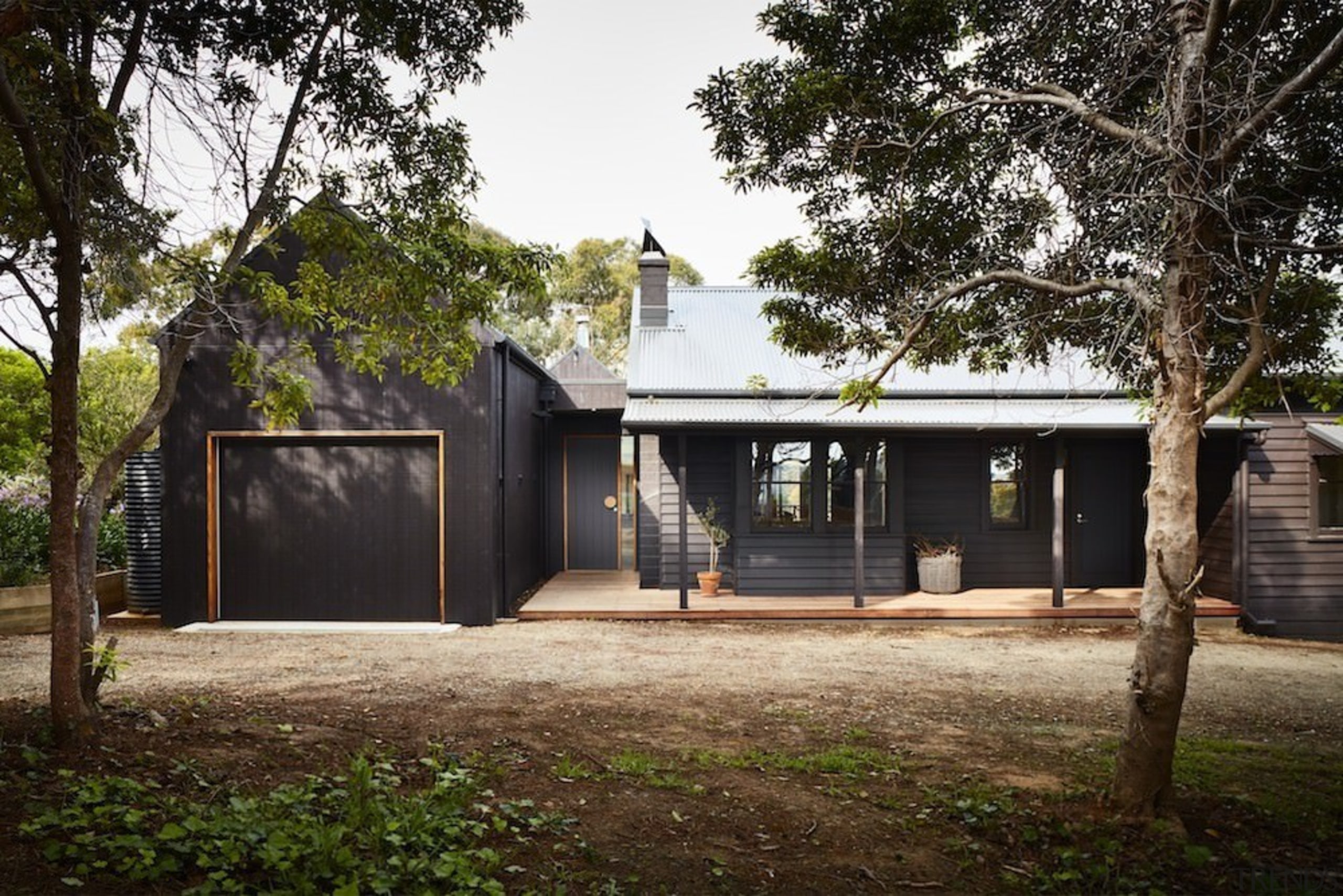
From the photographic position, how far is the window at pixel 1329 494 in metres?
11.3

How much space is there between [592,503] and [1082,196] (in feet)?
36.4

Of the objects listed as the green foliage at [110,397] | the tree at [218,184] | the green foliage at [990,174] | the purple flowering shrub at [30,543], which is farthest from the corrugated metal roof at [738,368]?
the green foliage at [110,397]

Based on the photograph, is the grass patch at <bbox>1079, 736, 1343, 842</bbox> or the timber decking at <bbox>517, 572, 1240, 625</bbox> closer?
the grass patch at <bbox>1079, 736, 1343, 842</bbox>

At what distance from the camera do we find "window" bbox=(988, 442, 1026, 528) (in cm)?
1253

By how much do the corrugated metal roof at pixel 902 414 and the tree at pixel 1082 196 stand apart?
3690 mm

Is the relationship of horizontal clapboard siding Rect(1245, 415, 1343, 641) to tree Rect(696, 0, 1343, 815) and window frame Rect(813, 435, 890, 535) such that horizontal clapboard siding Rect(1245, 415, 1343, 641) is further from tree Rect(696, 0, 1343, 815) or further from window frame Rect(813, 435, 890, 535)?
tree Rect(696, 0, 1343, 815)

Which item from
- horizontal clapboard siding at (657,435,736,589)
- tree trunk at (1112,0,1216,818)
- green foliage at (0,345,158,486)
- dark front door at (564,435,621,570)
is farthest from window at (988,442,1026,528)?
green foliage at (0,345,158,486)

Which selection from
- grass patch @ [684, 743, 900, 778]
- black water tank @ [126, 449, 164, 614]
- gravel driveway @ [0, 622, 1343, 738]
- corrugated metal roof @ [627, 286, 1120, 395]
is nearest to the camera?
grass patch @ [684, 743, 900, 778]

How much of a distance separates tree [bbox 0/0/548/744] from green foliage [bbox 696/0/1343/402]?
6.92 ft

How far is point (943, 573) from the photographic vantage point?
1206cm

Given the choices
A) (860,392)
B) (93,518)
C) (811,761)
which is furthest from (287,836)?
(860,392)

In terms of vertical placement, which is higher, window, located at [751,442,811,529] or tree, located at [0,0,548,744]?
tree, located at [0,0,548,744]

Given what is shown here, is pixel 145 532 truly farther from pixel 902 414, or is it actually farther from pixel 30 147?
pixel 902 414

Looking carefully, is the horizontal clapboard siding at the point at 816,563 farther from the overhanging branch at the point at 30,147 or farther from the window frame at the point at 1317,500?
the overhanging branch at the point at 30,147
